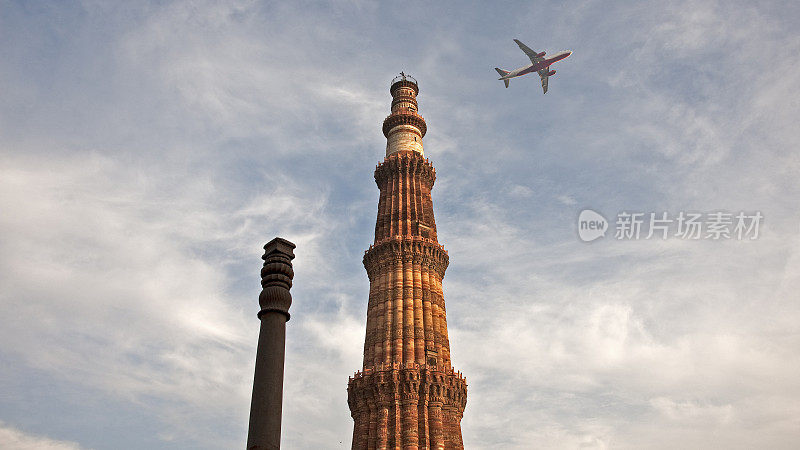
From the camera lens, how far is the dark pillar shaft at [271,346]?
10586 mm

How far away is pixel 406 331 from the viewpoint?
37.6 m

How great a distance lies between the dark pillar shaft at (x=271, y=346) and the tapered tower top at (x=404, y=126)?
117ft

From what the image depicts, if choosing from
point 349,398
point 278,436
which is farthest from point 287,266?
point 349,398

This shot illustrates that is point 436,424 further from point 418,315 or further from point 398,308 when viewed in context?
point 398,308

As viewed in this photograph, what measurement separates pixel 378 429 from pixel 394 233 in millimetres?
13091

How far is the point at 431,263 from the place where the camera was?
41281mm

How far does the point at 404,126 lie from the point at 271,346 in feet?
125

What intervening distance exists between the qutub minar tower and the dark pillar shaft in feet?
80.5

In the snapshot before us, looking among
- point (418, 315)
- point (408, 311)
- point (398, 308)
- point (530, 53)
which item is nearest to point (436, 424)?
point (418, 315)

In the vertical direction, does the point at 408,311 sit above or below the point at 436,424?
above

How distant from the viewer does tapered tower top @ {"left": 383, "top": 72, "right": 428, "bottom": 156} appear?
47281 mm

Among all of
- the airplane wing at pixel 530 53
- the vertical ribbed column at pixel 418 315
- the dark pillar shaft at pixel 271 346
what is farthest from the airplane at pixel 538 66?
the dark pillar shaft at pixel 271 346

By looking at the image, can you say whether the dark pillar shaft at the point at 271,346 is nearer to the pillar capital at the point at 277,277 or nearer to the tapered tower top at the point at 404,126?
the pillar capital at the point at 277,277

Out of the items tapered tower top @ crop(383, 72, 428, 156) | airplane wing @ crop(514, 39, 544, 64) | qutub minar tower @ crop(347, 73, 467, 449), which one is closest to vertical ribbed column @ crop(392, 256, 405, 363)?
qutub minar tower @ crop(347, 73, 467, 449)
